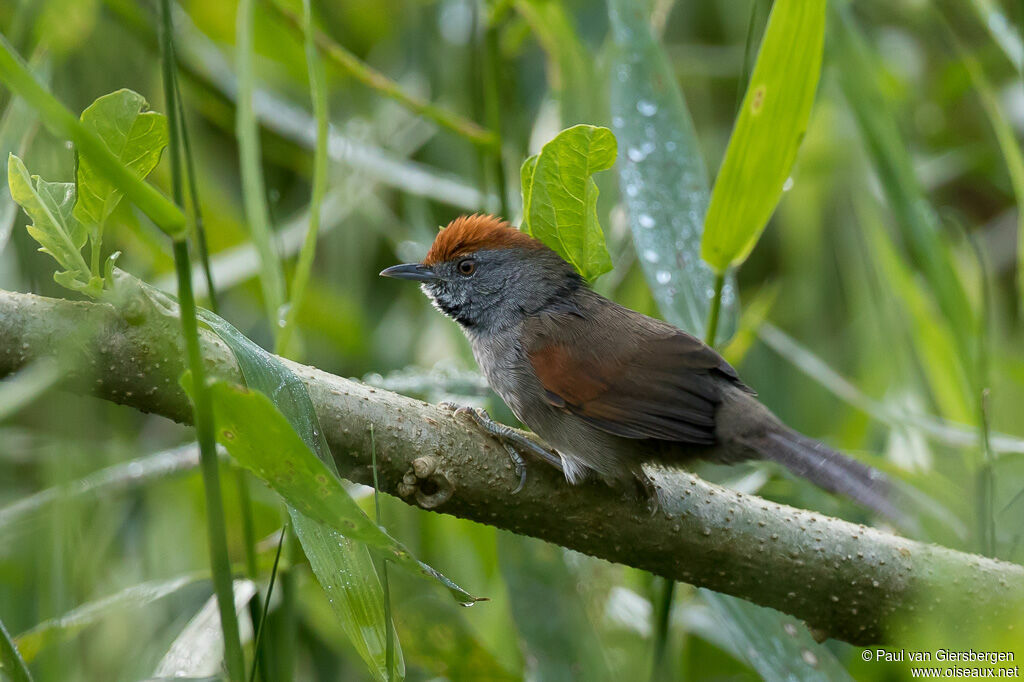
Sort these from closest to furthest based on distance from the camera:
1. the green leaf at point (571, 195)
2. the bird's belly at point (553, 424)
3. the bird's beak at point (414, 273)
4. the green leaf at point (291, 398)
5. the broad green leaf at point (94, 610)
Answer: the green leaf at point (291, 398)
the green leaf at point (571, 195)
the broad green leaf at point (94, 610)
the bird's belly at point (553, 424)
the bird's beak at point (414, 273)

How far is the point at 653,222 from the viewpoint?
2688 mm

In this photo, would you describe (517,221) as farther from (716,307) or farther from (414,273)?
(716,307)

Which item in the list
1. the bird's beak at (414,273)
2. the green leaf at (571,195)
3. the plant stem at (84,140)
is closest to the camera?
the plant stem at (84,140)

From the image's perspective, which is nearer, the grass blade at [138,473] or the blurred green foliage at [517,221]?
the blurred green foliage at [517,221]

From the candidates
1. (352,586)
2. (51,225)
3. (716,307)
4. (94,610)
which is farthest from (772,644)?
(51,225)

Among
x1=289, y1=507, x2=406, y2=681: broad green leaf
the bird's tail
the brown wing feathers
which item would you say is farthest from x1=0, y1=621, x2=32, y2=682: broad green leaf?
the bird's tail

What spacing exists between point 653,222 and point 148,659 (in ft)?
6.52

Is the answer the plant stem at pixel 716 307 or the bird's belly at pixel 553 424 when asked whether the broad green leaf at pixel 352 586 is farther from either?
the plant stem at pixel 716 307

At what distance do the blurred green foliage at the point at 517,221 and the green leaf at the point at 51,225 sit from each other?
0.07 m

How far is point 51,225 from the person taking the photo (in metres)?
1.63

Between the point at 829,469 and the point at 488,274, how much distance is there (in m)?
1.32

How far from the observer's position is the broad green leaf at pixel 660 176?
2.67 m

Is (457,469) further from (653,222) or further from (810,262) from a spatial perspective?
(810,262)

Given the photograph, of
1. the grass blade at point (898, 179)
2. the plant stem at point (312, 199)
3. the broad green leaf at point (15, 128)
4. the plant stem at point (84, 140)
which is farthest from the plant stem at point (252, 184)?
the grass blade at point (898, 179)
